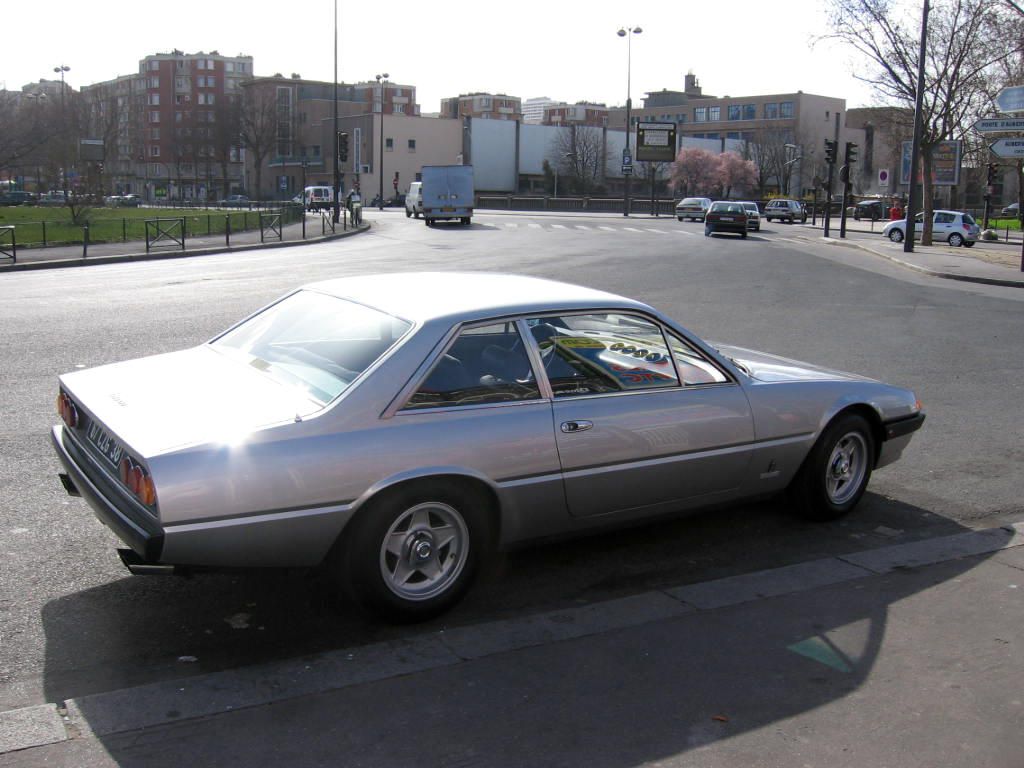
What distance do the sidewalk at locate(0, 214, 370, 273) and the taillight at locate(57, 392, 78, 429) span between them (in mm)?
19871

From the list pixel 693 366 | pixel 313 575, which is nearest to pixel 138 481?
pixel 313 575

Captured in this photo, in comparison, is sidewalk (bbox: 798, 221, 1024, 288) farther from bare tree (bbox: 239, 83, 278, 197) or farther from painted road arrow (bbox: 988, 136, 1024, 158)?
bare tree (bbox: 239, 83, 278, 197)

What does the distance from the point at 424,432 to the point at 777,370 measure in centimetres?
242

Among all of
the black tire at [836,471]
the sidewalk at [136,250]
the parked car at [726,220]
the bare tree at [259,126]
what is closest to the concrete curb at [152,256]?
the sidewalk at [136,250]

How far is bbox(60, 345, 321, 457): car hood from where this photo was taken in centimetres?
392

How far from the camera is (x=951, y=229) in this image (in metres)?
42.2

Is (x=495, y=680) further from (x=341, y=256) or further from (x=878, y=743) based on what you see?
(x=341, y=256)

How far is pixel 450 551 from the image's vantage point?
14.1ft

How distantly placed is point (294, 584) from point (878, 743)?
2.56 m

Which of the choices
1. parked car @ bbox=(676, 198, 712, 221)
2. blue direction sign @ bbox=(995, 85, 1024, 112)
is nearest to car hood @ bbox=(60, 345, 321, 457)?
blue direction sign @ bbox=(995, 85, 1024, 112)

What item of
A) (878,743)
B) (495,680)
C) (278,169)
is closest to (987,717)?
(878,743)

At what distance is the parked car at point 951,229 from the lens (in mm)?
41562

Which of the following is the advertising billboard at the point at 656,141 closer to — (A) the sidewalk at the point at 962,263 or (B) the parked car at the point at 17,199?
(A) the sidewalk at the point at 962,263

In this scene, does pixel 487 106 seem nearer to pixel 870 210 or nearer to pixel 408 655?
pixel 870 210
